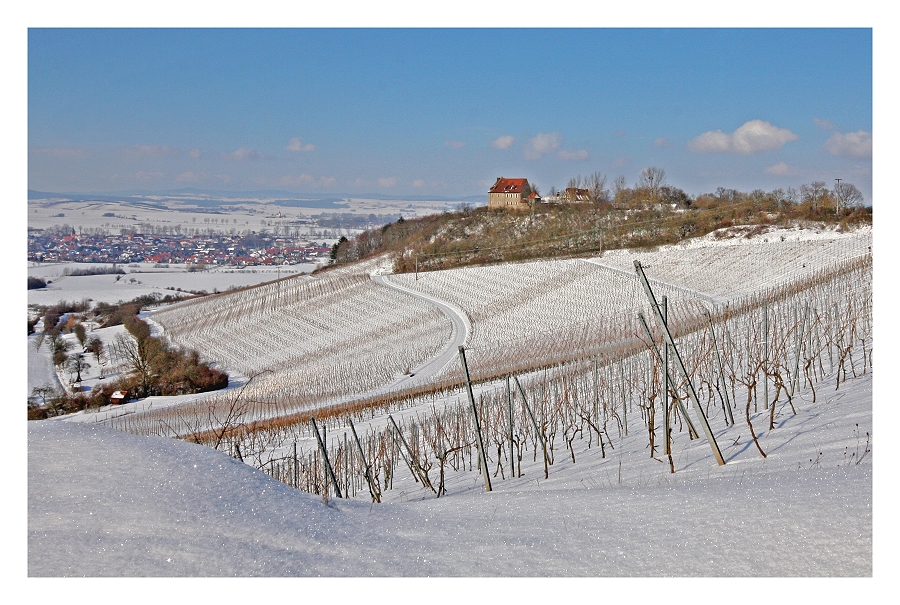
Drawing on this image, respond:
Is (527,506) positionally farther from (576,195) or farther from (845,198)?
(576,195)

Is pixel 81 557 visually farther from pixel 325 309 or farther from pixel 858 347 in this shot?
pixel 325 309

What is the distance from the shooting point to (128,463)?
134 inches

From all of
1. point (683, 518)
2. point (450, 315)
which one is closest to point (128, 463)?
point (683, 518)

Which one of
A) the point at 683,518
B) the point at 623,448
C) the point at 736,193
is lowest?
the point at 623,448

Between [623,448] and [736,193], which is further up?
[736,193]

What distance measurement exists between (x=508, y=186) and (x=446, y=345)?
45.4m

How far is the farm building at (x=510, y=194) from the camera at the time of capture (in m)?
66.1

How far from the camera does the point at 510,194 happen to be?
2660 inches

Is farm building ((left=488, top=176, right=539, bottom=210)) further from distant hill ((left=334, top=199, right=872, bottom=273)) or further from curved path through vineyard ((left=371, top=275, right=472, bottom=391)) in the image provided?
curved path through vineyard ((left=371, top=275, right=472, bottom=391))

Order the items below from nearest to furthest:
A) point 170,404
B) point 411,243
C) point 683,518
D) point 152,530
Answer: point 152,530, point 683,518, point 170,404, point 411,243

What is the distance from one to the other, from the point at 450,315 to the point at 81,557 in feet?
95.9

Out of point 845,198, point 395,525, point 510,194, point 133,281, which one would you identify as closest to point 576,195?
point 510,194

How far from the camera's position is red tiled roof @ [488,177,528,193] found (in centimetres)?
6835

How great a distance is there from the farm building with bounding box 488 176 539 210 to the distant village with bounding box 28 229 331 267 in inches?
1213
